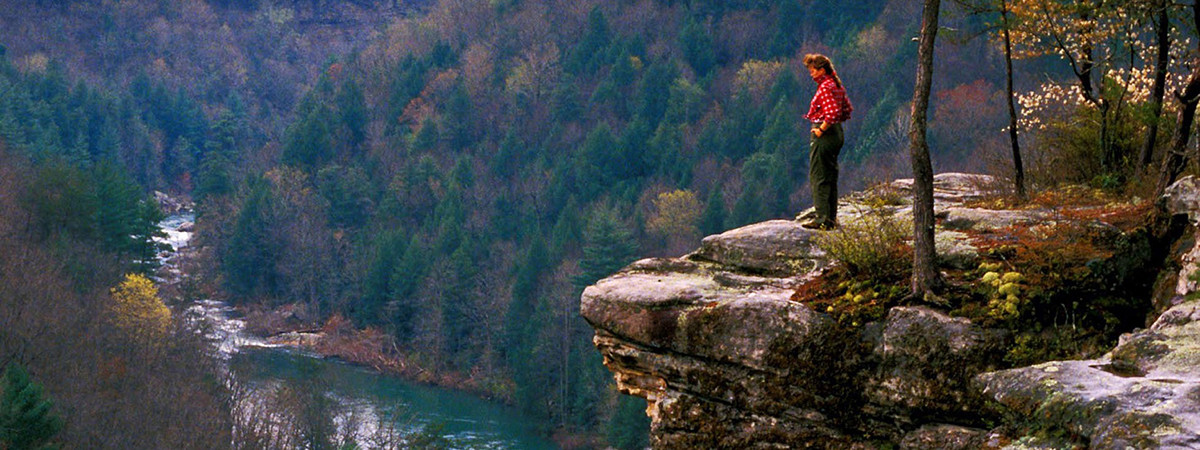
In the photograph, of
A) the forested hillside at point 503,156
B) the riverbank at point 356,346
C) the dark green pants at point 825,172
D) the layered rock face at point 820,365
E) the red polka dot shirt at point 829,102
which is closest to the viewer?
the layered rock face at point 820,365

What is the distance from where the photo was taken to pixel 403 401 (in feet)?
218

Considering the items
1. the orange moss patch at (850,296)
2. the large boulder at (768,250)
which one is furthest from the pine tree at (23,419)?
the orange moss patch at (850,296)

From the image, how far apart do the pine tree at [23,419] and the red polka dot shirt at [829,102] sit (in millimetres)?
33509

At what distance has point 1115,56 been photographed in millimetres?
14562

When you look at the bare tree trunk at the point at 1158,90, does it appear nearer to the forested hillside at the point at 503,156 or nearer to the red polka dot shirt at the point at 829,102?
the red polka dot shirt at the point at 829,102

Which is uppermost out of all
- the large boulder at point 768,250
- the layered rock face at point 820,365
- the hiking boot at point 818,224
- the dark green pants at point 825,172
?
the dark green pants at point 825,172

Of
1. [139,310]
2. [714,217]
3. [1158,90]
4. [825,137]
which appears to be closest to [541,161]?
[714,217]

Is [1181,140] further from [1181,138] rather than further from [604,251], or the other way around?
[604,251]

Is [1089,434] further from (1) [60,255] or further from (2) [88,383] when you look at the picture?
(1) [60,255]

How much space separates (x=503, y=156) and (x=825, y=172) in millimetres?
108671

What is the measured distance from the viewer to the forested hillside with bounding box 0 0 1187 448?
7806 cm

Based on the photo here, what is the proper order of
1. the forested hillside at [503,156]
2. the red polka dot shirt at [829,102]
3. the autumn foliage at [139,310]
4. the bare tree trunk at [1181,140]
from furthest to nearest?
the forested hillside at [503,156] < the autumn foliage at [139,310] < the red polka dot shirt at [829,102] < the bare tree trunk at [1181,140]

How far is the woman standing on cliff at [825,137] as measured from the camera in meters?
11.8

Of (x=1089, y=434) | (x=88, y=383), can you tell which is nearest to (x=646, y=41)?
(x=88, y=383)
